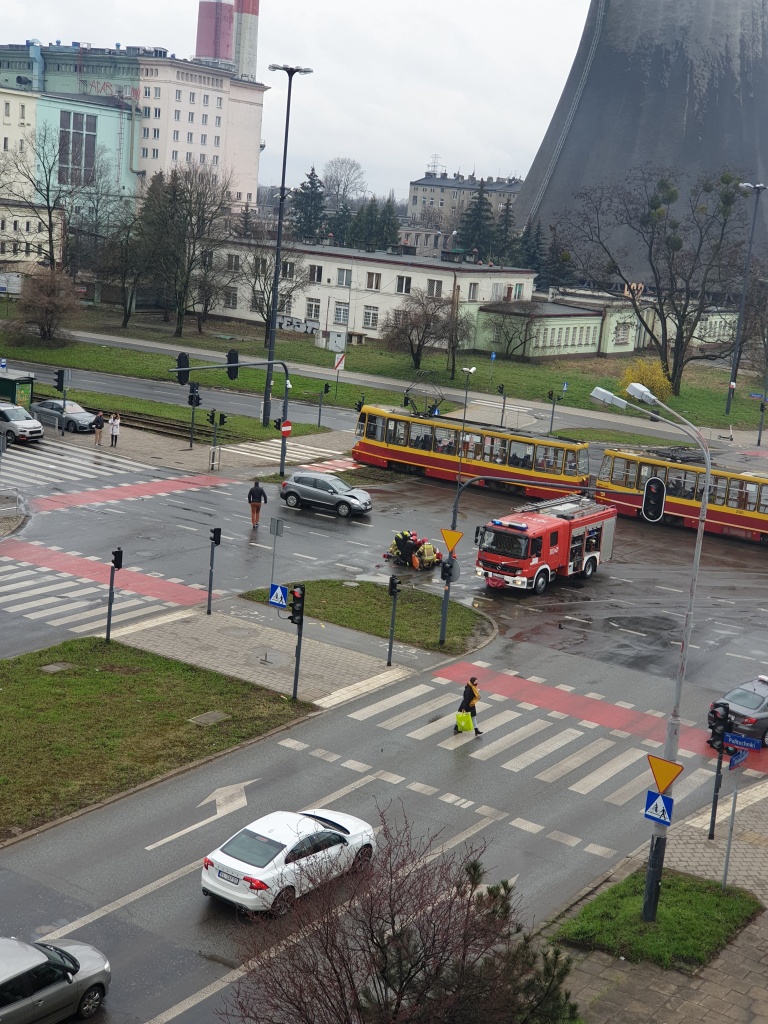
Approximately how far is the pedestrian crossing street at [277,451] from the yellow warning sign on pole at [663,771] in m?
36.0

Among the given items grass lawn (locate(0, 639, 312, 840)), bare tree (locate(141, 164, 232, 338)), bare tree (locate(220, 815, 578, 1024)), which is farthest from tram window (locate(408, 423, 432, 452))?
bare tree (locate(220, 815, 578, 1024))

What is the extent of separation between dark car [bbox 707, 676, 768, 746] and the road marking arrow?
10.8 meters

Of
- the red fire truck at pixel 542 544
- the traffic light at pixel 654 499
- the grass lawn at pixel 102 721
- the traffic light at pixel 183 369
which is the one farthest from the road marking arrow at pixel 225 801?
the traffic light at pixel 183 369

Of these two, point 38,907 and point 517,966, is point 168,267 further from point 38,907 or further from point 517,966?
point 517,966

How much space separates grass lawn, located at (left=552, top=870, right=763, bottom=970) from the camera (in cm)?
1725

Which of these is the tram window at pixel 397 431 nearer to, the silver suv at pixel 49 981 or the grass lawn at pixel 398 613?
the grass lawn at pixel 398 613

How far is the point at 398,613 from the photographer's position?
34.0 m

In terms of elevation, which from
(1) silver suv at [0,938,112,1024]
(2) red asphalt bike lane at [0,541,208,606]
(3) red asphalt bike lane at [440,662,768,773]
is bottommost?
(3) red asphalt bike lane at [440,662,768,773]

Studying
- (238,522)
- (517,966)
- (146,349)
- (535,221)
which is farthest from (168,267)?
(517,966)

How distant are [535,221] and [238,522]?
9852cm

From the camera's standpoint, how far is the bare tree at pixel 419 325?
8081 cm

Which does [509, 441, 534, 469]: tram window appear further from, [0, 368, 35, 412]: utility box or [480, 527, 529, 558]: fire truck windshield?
[0, 368, 35, 412]: utility box

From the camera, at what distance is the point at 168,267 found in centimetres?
8675

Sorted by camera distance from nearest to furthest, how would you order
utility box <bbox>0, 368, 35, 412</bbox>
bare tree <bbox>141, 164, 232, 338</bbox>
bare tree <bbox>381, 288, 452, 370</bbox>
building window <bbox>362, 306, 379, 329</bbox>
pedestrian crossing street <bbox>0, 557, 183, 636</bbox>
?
pedestrian crossing street <bbox>0, 557, 183, 636</bbox> < utility box <bbox>0, 368, 35, 412</bbox> < bare tree <bbox>381, 288, 452, 370</bbox> < bare tree <bbox>141, 164, 232, 338</bbox> < building window <bbox>362, 306, 379, 329</bbox>
